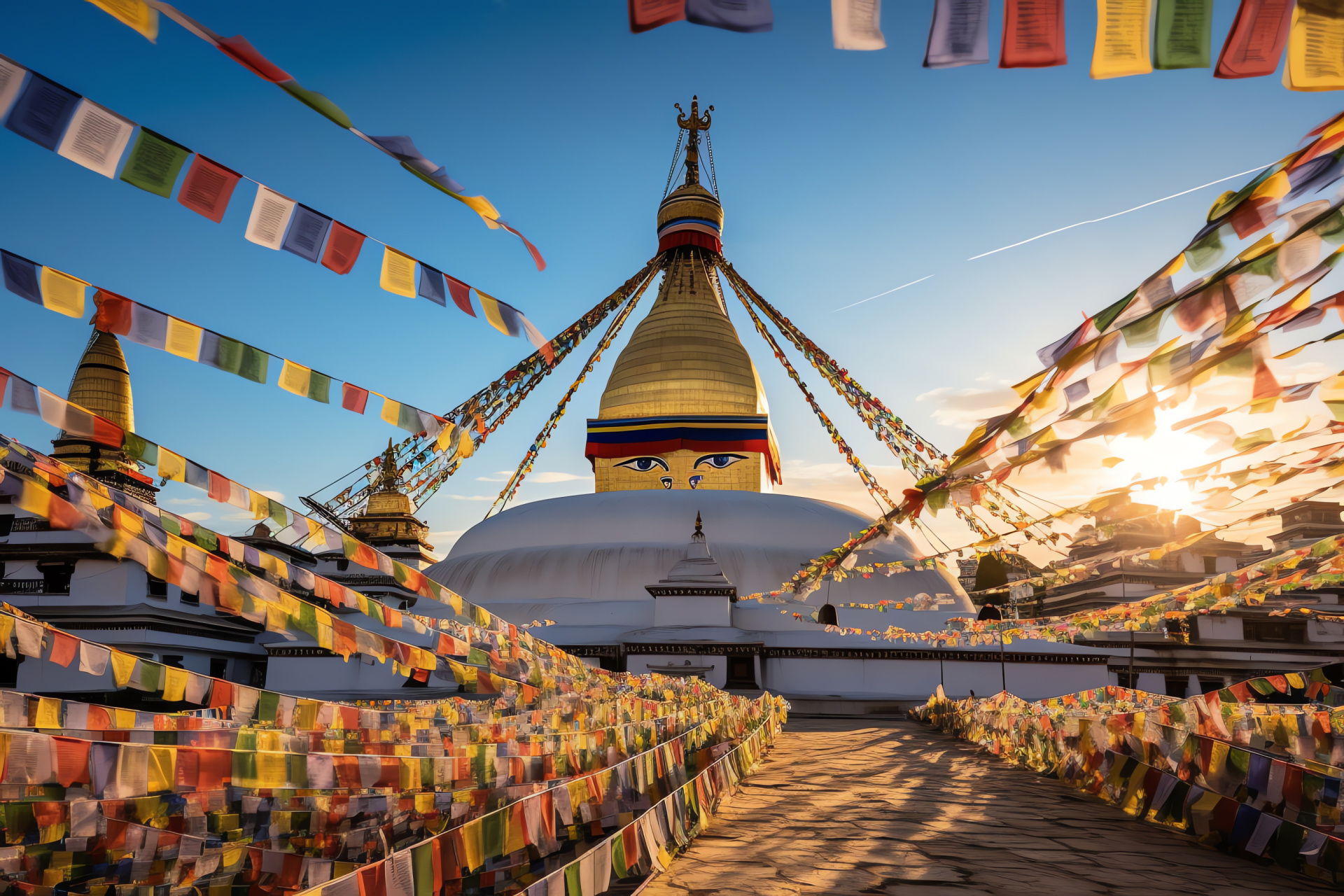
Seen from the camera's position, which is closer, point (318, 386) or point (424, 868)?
point (424, 868)

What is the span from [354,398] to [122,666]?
157 centimetres

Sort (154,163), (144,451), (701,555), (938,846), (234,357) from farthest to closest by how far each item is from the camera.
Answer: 1. (701,555)
2. (938,846)
3. (234,357)
4. (144,451)
5. (154,163)

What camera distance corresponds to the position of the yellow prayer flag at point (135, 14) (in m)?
2.43

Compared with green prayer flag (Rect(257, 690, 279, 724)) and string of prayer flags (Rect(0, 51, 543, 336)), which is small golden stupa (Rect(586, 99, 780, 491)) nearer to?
green prayer flag (Rect(257, 690, 279, 724))

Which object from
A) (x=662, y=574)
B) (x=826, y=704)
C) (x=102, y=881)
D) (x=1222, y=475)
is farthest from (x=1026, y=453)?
(x=662, y=574)

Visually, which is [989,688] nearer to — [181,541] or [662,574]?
[662,574]

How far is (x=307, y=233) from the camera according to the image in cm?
367

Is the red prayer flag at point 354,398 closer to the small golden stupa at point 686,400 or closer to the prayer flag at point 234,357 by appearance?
the prayer flag at point 234,357

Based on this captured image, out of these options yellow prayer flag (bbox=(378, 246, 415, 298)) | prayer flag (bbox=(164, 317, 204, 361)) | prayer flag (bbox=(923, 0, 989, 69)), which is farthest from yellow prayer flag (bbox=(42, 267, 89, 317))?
prayer flag (bbox=(923, 0, 989, 69))

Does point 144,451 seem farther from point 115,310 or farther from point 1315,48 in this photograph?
point 1315,48

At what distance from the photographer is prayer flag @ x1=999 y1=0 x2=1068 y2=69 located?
2.58 meters

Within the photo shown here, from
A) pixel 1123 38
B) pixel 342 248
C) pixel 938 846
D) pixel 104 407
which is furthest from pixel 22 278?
pixel 104 407

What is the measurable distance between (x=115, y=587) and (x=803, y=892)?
18.2 metres

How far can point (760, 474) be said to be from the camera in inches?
1033
